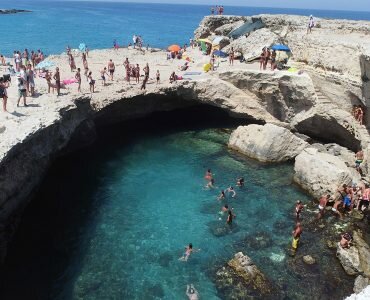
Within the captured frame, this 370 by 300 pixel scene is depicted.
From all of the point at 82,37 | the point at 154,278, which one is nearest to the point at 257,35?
the point at 154,278

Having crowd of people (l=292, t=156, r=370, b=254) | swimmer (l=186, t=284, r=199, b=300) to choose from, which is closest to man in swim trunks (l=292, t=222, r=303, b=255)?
crowd of people (l=292, t=156, r=370, b=254)

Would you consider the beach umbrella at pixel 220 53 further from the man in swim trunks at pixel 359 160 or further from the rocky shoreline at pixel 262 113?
the man in swim trunks at pixel 359 160

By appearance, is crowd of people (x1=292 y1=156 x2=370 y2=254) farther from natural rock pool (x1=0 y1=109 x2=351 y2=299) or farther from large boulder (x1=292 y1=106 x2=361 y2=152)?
large boulder (x1=292 y1=106 x2=361 y2=152)

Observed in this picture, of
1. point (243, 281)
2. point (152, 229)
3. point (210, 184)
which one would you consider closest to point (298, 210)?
point (210, 184)

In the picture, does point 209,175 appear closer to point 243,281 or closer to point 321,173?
point 321,173

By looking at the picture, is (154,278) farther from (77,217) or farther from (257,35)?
(257,35)

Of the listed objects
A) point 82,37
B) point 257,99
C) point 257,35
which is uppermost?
point 257,35
